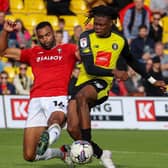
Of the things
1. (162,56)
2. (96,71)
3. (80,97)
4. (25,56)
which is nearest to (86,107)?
(80,97)

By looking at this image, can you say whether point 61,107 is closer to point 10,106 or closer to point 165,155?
point 165,155

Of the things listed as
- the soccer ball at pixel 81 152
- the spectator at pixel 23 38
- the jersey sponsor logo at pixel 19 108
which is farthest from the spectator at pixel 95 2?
the soccer ball at pixel 81 152

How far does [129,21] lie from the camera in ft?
70.1

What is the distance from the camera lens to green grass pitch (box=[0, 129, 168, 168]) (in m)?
12.0

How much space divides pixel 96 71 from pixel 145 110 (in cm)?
756

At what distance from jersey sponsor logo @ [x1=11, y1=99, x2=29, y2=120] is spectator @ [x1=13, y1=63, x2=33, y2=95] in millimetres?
1077

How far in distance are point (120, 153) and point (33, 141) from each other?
2758mm

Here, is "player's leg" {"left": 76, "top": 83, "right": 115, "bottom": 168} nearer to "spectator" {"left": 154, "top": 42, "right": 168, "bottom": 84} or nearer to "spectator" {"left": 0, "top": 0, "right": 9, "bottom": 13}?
"spectator" {"left": 154, "top": 42, "right": 168, "bottom": 84}

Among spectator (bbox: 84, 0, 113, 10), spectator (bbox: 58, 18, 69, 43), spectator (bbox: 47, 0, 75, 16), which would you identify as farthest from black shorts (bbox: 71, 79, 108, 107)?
spectator (bbox: 47, 0, 75, 16)

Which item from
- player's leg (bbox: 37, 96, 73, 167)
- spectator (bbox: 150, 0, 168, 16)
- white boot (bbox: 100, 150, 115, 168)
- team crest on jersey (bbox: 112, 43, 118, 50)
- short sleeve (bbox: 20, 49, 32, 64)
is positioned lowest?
white boot (bbox: 100, 150, 115, 168)

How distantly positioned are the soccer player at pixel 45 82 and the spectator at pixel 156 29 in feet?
34.4

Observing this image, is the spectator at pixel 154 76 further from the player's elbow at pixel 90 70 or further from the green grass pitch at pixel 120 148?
the player's elbow at pixel 90 70

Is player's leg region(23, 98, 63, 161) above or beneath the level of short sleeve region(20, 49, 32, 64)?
beneath

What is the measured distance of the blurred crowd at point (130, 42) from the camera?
19.7 m
